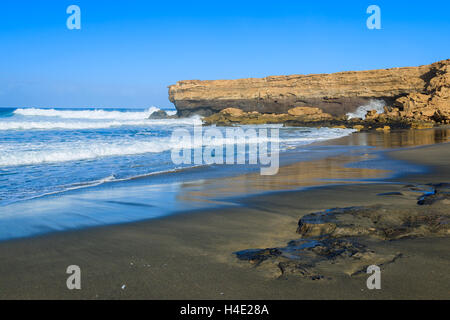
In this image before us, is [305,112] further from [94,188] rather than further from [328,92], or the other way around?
[94,188]

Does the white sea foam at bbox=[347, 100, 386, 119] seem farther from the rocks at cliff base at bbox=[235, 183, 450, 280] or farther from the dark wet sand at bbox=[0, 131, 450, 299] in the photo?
the dark wet sand at bbox=[0, 131, 450, 299]

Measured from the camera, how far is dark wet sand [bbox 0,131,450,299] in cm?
221

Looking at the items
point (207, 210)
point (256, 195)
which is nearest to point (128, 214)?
point (207, 210)

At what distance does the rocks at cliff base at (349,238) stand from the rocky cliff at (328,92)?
84.8ft

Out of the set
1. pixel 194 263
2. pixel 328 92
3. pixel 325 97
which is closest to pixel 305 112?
pixel 325 97

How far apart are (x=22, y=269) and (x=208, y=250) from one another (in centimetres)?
135

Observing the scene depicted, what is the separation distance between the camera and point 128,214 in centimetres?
435

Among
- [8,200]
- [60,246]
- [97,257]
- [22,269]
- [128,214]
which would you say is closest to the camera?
[22,269]

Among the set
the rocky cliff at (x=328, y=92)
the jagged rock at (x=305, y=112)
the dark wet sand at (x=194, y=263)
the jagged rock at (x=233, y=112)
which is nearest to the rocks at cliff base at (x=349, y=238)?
the dark wet sand at (x=194, y=263)

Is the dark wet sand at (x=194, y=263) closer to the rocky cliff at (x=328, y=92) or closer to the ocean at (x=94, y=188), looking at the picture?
the ocean at (x=94, y=188)

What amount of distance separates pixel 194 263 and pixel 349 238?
1.29 meters

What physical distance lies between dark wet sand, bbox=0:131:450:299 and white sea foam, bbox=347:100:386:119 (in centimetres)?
3523

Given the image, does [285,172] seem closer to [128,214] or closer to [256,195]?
[256,195]

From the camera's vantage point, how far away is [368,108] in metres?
37.2
